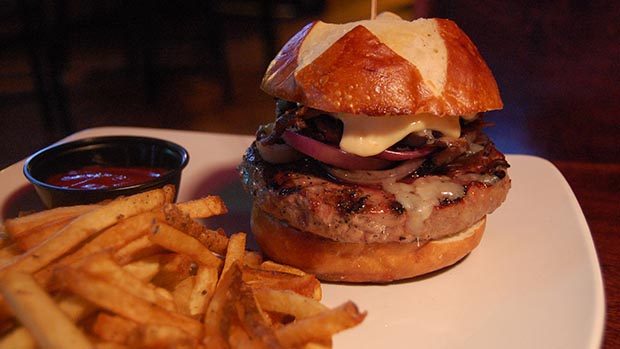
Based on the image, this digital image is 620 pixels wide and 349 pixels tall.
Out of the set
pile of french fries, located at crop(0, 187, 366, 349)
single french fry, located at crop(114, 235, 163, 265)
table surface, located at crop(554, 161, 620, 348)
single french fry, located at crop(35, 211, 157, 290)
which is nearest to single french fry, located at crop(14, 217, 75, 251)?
pile of french fries, located at crop(0, 187, 366, 349)

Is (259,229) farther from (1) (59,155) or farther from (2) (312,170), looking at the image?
(1) (59,155)

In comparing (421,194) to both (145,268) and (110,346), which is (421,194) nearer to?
(145,268)

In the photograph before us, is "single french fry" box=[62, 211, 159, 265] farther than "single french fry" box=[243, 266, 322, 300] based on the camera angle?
No

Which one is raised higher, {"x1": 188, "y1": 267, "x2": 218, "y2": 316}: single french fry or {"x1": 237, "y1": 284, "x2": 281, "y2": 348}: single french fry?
{"x1": 237, "y1": 284, "x2": 281, "y2": 348}: single french fry

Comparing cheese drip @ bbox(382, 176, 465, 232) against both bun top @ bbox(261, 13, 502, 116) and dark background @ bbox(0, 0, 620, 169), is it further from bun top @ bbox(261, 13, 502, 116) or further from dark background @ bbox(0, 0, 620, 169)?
dark background @ bbox(0, 0, 620, 169)

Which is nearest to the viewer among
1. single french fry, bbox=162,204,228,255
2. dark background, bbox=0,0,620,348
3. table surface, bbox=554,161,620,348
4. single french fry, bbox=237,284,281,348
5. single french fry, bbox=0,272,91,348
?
single french fry, bbox=0,272,91,348

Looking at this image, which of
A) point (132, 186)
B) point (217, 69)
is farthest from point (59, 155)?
point (217, 69)
